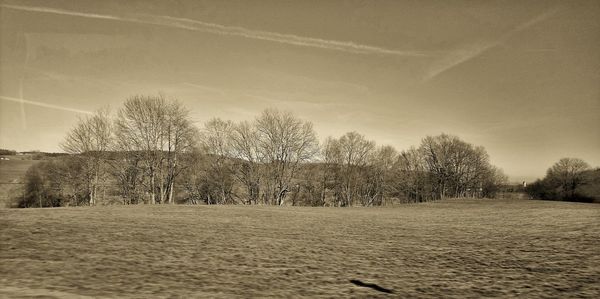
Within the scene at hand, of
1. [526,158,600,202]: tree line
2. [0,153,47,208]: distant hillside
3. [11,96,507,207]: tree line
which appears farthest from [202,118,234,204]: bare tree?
[526,158,600,202]: tree line

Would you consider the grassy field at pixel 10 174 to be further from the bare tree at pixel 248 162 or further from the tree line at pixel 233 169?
the bare tree at pixel 248 162

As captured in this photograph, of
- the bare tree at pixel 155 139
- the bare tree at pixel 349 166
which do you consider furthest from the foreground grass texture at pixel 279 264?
the bare tree at pixel 349 166

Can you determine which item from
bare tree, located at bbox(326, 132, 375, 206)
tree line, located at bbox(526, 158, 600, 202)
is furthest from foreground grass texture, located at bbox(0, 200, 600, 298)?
tree line, located at bbox(526, 158, 600, 202)

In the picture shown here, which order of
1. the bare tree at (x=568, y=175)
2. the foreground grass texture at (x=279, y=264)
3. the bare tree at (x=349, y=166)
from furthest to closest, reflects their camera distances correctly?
the bare tree at (x=568, y=175) < the bare tree at (x=349, y=166) < the foreground grass texture at (x=279, y=264)

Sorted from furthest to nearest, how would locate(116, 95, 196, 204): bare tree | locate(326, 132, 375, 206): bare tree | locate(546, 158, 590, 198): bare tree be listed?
locate(546, 158, 590, 198): bare tree < locate(326, 132, 375, 206): bare tree < locate(116, 95, 196, 204): bare tree

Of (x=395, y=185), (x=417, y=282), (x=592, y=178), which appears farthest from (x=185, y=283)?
(x=592, y=178)

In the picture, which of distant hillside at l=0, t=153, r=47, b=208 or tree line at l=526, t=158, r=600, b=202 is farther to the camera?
tree line at l=526, t=158, r=600, b=202

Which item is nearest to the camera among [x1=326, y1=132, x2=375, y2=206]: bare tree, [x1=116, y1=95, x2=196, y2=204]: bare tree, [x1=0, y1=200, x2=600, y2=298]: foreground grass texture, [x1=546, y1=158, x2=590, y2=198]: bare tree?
[x1=0, y1=200, x2=600, y2=298]: foreground grass texture

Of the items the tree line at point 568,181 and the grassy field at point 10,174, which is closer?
the grassy field at point 10,174

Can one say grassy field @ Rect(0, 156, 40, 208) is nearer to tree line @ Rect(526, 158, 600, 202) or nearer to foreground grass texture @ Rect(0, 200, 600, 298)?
foreground grass texture @ Rect(0, 200, 600, 298)

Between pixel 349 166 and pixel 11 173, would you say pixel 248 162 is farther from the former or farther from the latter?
pixel 11 173

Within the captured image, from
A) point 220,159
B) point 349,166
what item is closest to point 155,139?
point 220,159

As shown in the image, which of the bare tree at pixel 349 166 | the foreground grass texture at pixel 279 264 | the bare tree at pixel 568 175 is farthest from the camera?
the bare tree at pixel 568 175

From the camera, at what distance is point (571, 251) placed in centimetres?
999
